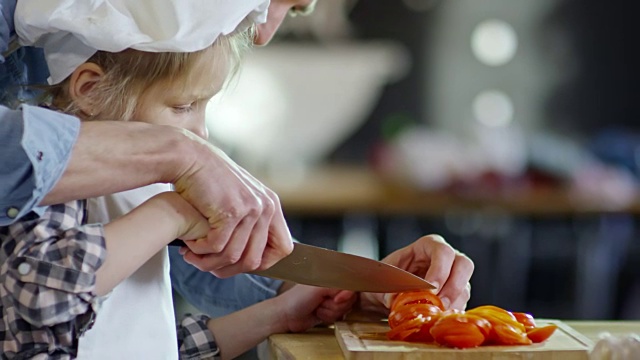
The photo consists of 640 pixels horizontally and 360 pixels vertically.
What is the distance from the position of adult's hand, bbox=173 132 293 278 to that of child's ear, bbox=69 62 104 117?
0.13 m

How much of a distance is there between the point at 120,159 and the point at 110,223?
0.07m

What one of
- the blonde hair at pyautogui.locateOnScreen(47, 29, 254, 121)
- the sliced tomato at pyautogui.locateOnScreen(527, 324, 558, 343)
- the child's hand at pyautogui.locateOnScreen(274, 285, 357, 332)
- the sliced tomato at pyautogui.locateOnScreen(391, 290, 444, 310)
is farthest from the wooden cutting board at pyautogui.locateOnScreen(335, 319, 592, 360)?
the blonde hair at pyautogui.locateOnScreen(47, 29, 254, 121)

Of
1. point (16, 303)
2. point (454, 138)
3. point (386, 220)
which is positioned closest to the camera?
point (16, 303)

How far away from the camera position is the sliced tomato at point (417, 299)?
1.23m

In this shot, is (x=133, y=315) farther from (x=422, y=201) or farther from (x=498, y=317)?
(x=422, y=201)

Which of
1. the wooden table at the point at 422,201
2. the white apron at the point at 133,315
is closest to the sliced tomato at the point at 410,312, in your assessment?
the white apron at the point at 133,315

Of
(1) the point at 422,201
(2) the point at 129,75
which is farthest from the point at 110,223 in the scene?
(1) the point at 422,201

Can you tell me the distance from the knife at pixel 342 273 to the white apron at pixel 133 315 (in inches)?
5.3

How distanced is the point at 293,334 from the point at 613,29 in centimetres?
377

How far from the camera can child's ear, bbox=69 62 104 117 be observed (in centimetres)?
112

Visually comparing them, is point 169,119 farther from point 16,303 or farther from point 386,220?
point 386,220

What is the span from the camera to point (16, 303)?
97cm

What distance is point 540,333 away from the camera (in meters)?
1.11

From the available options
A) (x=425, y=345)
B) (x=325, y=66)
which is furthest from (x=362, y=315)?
(x=325, y=66)
